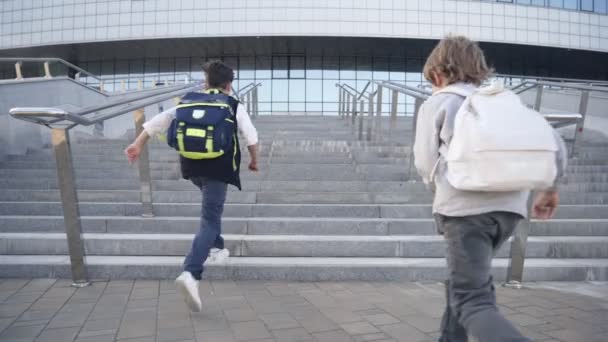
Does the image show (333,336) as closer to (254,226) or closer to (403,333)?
→ (403,333)

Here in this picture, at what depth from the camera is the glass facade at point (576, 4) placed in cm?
2534

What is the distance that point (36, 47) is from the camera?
26672 millimetres

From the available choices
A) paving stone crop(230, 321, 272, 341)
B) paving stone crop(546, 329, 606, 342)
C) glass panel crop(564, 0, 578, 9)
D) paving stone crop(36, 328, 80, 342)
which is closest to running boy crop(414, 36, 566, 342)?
paving stone crop(546, 329, 606, 342)

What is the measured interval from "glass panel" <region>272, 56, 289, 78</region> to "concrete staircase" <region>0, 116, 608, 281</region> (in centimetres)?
1984

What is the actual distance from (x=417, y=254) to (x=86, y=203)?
3.66 meters

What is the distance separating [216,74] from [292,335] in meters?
1.88

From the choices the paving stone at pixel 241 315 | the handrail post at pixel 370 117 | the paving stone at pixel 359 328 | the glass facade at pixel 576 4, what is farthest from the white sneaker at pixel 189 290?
the glass facade at pixel 576 4

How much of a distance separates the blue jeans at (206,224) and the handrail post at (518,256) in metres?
2.45

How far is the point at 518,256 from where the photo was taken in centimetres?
397

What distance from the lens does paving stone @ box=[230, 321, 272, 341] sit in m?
2.92

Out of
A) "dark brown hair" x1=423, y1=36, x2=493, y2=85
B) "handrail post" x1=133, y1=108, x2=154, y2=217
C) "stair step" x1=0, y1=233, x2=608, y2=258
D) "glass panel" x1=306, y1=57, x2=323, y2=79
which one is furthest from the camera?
"glass panel" x1=306, y1=57, x2=323, y2=79

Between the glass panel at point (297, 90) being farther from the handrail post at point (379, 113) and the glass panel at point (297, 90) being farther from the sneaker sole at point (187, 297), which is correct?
the sneaker sole at point (187, 297)

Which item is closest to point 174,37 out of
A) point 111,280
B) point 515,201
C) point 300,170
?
point 300,170

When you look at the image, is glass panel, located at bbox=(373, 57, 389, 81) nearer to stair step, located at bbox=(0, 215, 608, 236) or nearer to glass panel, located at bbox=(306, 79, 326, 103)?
glass panel, located at bbox=(306, 79, 326, 103)
